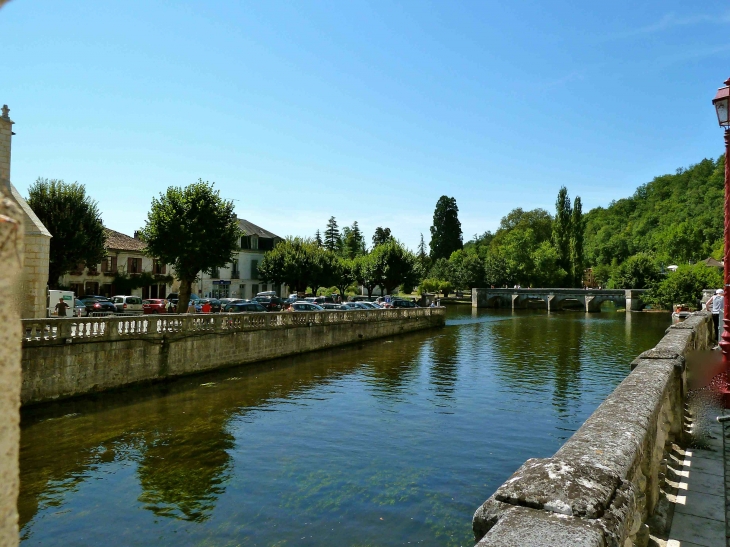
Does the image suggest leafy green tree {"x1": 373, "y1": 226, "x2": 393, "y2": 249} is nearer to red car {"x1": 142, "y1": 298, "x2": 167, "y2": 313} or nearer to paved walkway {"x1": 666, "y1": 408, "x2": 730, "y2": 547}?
red car {"x1": 142, "y1": 298, "x2": 167, "y2": 313}

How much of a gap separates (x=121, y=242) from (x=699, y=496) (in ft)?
171

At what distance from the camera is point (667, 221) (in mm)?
110188

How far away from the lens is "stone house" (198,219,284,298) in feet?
198

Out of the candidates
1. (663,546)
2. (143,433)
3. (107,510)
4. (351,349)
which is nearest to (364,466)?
(107,510)

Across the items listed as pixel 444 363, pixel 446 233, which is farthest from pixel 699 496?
pixel 446 233

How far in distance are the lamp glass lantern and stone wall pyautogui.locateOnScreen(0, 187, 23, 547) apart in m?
9.46

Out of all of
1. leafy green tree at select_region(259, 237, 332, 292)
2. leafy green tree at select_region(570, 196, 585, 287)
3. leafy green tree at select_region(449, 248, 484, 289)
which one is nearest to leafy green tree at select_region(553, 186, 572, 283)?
leafy green tree at select_region(570, 196, 585, 287)

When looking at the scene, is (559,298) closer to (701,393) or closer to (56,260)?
(56,260)

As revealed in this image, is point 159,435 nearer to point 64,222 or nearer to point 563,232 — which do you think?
point 64,222

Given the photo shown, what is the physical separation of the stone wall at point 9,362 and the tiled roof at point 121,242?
5022 cm

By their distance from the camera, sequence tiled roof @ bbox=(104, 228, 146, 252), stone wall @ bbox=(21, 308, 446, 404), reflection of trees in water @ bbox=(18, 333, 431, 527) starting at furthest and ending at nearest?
1. tiled roof @ bbox=(104, 228, 146, 252)
2. stone wall @ bbox=(21, 308, 446, 404)
3. reflection of trees in water @ bbox=(18, 333, 431, 527)

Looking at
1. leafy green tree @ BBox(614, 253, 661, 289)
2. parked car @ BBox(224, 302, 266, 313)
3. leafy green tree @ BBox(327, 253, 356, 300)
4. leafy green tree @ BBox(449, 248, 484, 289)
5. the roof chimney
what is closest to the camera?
the roof chimney

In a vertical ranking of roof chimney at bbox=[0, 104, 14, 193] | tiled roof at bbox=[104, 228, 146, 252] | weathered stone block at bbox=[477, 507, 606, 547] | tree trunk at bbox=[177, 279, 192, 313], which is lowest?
weathered stone block at bbox=[477, 507, 606, 547]

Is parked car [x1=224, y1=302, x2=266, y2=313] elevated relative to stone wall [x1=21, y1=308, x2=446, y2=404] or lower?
elevated
